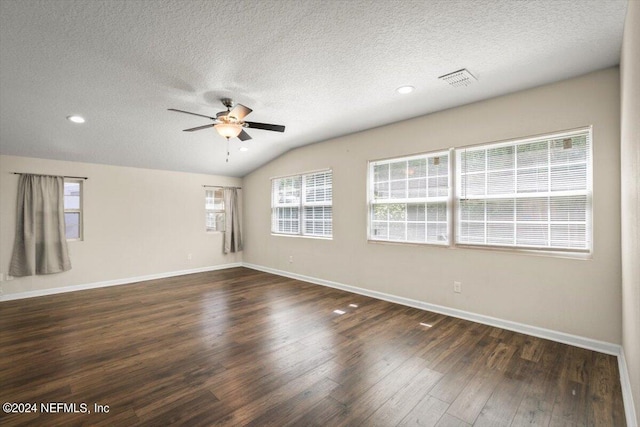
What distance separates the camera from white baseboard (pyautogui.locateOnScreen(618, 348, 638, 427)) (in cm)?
166

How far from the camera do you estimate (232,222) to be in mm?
6926

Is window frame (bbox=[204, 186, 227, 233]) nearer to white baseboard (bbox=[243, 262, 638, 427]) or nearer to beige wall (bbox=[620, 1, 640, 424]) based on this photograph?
white baseboard (bbox=[243, 262, 638, 427])

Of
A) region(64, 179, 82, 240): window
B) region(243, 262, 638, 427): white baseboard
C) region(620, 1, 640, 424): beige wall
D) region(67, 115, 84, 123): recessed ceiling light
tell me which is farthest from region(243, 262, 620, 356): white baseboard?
region(64, 179, 82, 240): window

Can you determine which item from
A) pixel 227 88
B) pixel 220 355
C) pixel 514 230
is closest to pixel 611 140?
pixel 514 230

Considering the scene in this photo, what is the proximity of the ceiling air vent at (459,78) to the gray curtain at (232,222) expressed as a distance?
5446mm

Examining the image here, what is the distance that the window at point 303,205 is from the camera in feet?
17.3

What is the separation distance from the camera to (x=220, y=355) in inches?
104

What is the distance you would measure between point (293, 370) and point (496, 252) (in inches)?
102

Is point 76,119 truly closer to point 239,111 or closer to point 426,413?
point 239,111

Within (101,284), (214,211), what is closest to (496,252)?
(214,211)

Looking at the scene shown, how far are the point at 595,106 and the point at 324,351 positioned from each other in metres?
3.49

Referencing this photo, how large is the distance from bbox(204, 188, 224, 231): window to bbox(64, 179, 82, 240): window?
2266mm

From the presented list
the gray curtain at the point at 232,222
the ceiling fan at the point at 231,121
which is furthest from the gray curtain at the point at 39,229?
the ceiling fan at the point at 231,121

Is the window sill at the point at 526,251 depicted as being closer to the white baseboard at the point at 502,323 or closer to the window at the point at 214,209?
the white baseboard at the point at 502,323
